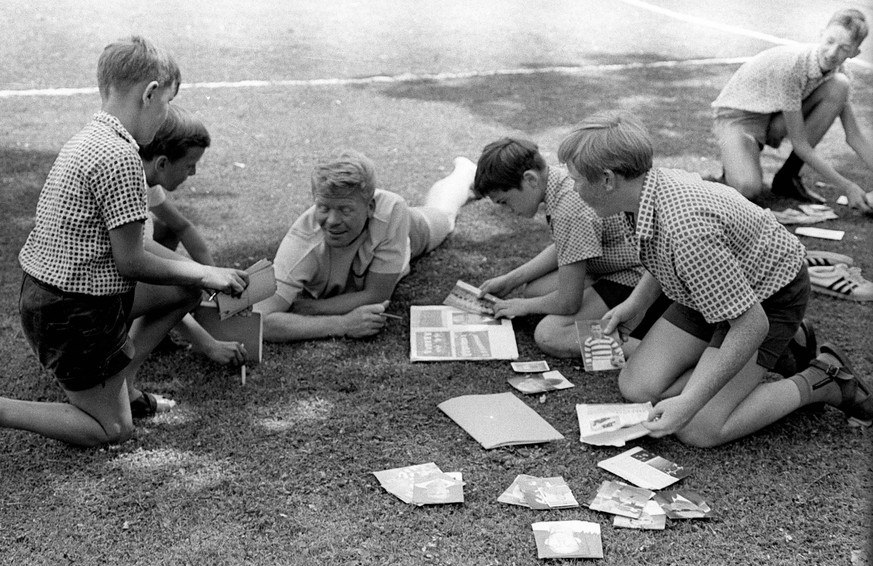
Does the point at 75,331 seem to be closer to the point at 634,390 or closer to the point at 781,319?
the point at 634,390

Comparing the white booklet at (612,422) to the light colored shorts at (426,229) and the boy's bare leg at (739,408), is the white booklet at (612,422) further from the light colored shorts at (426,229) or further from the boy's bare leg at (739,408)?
the light colored shorts at (426,229)

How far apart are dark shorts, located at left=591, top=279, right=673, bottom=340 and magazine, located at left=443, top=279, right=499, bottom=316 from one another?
51 cm

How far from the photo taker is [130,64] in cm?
298

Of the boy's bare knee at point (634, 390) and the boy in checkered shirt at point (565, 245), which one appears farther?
the boy in checkered shirt at point (565, 245)

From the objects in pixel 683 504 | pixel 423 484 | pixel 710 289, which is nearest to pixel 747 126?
pixel 710 289

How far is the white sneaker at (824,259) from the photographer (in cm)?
474

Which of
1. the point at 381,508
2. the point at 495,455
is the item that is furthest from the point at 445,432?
the point at 381,508

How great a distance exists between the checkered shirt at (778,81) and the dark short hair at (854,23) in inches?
11.0

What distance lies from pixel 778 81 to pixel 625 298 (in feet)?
7.84

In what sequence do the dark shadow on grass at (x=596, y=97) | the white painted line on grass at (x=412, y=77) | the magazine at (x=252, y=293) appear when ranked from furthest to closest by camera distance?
1. the white painted line on grass at (x=412, y=77)
2. the dark shadow on grass at (x=596, y=97)
3. the magazine at (x=252, y=293)

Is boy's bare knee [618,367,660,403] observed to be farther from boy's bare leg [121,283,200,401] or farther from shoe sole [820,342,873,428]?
boy's bare leg [121,283,200,401]

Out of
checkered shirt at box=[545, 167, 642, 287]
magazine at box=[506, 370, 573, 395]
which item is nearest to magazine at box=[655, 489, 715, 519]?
magazine at box=[506, 370, 573, 395]

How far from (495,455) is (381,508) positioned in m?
0.50

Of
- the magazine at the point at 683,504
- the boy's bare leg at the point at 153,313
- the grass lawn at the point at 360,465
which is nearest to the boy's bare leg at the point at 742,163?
the grass lawn at the point at 360,465
